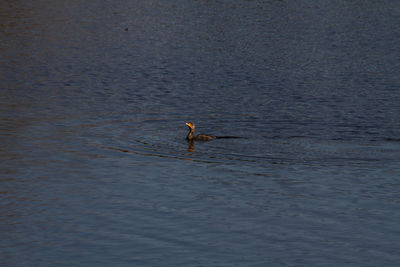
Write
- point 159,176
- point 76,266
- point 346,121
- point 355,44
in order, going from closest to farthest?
point 76,266, point 159,176, point 346,121, point 355,44

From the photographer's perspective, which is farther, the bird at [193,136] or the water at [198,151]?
the bird at [193,136]

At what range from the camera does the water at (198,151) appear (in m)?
18.8

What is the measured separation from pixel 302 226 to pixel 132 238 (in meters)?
4.77

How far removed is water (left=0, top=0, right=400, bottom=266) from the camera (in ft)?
61.6

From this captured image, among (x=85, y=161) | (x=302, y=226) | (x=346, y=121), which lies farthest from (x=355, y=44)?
(x=302, y=226)

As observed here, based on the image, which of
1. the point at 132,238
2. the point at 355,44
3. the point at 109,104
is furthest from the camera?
the point at 355,44

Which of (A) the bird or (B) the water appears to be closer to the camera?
(B) the water

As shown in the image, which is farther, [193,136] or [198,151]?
[193,136]

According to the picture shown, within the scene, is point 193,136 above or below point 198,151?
above

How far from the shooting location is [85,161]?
2659 centimetres

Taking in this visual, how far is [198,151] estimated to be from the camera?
93.9ft

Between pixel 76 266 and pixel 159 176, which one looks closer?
pixel 76 266

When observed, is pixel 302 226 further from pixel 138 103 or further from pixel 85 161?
pixel 138 103

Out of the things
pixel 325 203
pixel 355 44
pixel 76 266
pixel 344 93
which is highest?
pixel 355 44
